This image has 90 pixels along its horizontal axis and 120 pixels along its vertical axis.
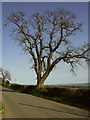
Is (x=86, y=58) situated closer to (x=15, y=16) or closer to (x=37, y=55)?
(x=37, y=55)

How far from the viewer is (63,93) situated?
33000 millimetres

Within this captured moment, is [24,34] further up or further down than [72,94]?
further up

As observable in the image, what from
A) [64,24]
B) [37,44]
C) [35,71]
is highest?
[64,24]

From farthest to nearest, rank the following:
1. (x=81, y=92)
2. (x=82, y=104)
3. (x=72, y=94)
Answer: (x=72, y=94) < (x=81, y=92) < (x=82, y=104)

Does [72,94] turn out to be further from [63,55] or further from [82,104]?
[63,55]

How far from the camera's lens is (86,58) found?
4606 centimetres

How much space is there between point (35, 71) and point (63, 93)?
17406 mm

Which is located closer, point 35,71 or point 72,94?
point 72,94

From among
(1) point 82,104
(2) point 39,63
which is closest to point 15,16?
(2) point 39,63

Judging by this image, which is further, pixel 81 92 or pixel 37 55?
pixel 37 55

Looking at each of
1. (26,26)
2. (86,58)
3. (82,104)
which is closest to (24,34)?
(26,26)

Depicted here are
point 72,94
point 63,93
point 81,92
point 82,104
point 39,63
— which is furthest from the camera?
point 39,63

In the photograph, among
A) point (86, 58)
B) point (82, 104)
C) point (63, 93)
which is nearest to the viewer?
point (82, 104)

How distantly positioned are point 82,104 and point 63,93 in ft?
32.2
